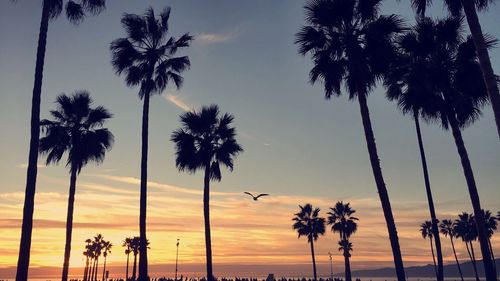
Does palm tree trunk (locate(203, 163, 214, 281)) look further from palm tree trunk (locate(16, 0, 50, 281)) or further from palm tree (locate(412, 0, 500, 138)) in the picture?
palm tree (locate(412, 0, 500, 138))

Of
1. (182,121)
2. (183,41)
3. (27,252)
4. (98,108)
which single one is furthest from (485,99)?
A: (98,108)

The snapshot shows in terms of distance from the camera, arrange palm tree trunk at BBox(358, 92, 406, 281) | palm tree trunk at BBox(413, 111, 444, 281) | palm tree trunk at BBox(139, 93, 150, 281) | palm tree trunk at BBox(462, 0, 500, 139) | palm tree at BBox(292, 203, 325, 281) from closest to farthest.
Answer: palm tree trunk at BBox(462, 0, 500, 139) < palm tree trunk at BBox(358, 92, 406, 281) < palm tree trunk at BBox(139, 93, 150, 281) < palm tree trunk at BBox(413, 111, 444, 281) < palm tree at BBox(292, 203, 325, 281)

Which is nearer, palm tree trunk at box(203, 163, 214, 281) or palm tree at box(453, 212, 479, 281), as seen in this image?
palm tree trunk at box(203, 163, 214, 281)

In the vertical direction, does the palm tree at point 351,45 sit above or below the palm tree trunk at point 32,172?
above

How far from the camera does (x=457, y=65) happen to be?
67.8 ft

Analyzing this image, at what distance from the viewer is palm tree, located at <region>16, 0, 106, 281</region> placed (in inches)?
518

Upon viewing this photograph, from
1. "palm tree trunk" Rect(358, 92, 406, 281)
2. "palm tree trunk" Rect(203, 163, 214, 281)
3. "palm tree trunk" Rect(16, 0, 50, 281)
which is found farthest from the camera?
"palm tree trunk" Rect(203, 163, 214, 281)

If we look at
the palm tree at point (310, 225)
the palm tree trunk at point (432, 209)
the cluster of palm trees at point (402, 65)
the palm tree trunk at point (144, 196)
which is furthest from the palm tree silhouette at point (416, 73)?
the palm tree at point (310, 225)

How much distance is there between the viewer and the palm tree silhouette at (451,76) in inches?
795

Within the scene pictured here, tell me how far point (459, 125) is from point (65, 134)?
23.2 metres

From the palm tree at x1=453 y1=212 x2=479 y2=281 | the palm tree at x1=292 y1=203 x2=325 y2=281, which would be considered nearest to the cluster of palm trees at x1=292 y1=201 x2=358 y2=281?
the palm tree at x1=292 y1=203 x2=325 y2=281

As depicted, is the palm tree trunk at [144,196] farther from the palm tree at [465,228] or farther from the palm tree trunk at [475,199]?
the palm tree at [465,228]

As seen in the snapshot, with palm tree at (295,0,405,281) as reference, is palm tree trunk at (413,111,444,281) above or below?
below

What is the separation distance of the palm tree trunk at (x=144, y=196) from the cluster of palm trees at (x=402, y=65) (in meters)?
8.71
